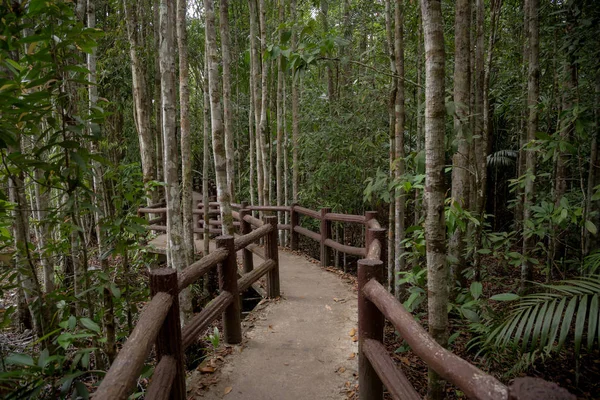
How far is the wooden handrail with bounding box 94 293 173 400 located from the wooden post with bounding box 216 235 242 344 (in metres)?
1.27

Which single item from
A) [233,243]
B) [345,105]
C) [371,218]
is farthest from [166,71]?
[345,105]

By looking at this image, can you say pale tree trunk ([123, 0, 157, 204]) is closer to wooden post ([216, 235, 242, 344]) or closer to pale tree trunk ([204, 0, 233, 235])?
pale tree trunk ([204, 0, 233, 235])

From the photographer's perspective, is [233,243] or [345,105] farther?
[345,105]

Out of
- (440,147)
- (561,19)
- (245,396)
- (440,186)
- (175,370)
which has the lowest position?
(245,396)

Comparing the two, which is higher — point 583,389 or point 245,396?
point 245,396

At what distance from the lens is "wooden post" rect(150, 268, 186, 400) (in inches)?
90.7

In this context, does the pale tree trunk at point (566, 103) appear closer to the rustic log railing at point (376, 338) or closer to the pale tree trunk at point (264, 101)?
the rustic log railing at point (376, 338)

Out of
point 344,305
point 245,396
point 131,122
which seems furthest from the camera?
point 131,122

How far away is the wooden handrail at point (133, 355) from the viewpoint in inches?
53.7

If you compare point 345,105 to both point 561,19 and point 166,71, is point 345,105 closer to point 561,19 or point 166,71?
point 561,19

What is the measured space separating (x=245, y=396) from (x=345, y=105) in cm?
642

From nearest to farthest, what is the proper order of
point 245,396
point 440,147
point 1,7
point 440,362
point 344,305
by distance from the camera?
point 440,362
point 1,7
point 440,147
point 245,396
point 344,305

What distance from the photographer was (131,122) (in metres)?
12.7

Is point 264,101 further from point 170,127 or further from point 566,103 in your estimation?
point 566,103
